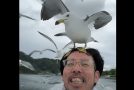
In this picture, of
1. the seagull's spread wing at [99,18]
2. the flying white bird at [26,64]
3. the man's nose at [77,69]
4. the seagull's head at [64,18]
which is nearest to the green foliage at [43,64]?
the flying white bird at [26,64]

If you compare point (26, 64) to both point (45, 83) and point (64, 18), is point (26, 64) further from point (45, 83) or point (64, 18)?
point (64, 18)

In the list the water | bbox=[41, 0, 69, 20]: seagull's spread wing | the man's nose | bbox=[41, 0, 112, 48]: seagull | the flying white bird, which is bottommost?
the water

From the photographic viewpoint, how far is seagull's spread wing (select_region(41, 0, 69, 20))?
231cm

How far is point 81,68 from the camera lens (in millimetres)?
2232

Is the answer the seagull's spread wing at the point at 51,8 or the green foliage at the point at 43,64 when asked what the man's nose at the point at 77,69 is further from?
the seagull's spread wing at the point at 51,8

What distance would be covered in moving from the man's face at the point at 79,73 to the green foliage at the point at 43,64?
85 millimetres

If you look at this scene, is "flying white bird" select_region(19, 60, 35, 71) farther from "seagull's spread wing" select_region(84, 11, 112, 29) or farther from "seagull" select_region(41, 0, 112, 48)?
"seagull's spread wing" select_region(84, 11, 112, 29)

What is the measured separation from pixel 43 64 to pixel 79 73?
0.29 m

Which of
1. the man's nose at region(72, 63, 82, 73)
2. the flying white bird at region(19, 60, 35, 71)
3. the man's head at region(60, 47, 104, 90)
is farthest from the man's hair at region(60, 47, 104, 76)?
the flying white bird at region(19, 60, 35, 71)

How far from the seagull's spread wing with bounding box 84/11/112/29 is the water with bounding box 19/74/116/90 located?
0.42m

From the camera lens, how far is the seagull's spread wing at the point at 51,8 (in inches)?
91.0
